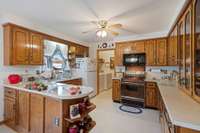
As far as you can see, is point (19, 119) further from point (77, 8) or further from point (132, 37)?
point (132, 37)

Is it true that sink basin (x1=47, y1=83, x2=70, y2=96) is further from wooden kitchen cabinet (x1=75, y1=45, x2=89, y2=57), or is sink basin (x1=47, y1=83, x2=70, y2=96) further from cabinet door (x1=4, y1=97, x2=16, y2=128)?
wooden kitchen cabinet (x1=75, y1=45, x2=89, y2=57)

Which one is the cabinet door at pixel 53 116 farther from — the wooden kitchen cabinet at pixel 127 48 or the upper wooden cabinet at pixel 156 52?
the upper wooden cabinet at pixel 156 52

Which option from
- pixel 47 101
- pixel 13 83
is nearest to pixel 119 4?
pixel 47 101

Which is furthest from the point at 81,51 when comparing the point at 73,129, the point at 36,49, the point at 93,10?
the point at 73,129

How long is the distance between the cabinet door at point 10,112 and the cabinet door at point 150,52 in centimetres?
415

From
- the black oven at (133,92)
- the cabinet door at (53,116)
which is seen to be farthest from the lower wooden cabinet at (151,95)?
the cabinet door at (53,116)

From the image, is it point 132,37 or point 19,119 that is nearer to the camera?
point 19,119

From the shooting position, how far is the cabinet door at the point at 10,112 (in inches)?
104

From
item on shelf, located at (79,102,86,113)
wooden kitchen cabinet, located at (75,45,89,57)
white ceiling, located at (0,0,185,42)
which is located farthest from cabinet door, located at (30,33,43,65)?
item on shelf, located at (79,102,86,113)

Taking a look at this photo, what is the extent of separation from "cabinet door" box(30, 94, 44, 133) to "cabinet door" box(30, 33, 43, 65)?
1.40m

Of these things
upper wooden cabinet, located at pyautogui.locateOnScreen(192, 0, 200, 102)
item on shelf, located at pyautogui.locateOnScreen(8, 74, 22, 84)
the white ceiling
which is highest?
the white ceiling

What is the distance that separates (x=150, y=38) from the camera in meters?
4.35

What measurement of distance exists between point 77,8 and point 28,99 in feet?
6.92

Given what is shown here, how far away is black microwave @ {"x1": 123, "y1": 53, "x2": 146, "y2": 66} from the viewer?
14.7 feet
